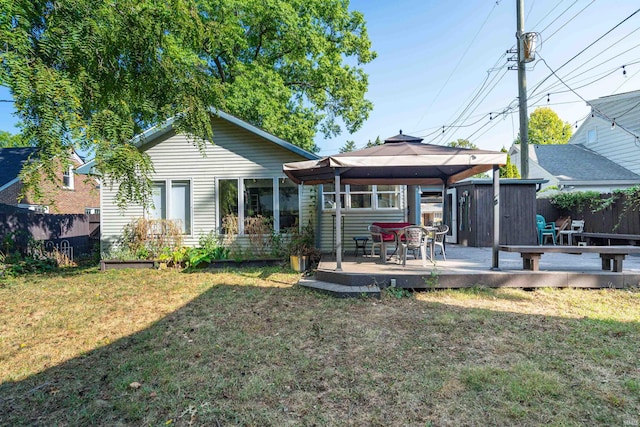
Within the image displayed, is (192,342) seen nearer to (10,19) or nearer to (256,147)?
(10,19)

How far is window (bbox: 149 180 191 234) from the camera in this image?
9.64 metres

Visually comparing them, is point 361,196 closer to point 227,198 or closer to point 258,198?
point 258,198

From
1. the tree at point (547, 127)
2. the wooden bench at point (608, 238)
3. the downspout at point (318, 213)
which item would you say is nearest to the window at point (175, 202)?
the downspout at point (318, 213)

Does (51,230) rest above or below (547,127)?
below

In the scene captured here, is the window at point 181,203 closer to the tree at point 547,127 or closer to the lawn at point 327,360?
the lawn at point 327,360

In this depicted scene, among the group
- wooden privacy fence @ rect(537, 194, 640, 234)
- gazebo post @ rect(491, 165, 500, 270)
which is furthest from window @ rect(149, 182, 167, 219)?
wooden privacy fence @ rect(537, 194, 640, 234)

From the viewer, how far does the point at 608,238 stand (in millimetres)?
9109

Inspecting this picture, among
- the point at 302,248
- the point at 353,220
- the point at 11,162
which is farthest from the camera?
the point at 11,162

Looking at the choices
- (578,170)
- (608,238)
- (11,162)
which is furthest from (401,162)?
(11,162)

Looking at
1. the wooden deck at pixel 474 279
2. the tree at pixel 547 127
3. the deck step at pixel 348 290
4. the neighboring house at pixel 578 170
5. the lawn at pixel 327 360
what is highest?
the tree at pixel 547 127

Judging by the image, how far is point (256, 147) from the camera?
9.58m

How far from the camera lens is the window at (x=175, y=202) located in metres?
9.64

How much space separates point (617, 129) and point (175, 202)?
2026 cm

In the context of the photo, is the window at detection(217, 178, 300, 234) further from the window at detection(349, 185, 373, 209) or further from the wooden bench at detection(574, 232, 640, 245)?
the wooden bench at detection(574, 232, 640, 245)
